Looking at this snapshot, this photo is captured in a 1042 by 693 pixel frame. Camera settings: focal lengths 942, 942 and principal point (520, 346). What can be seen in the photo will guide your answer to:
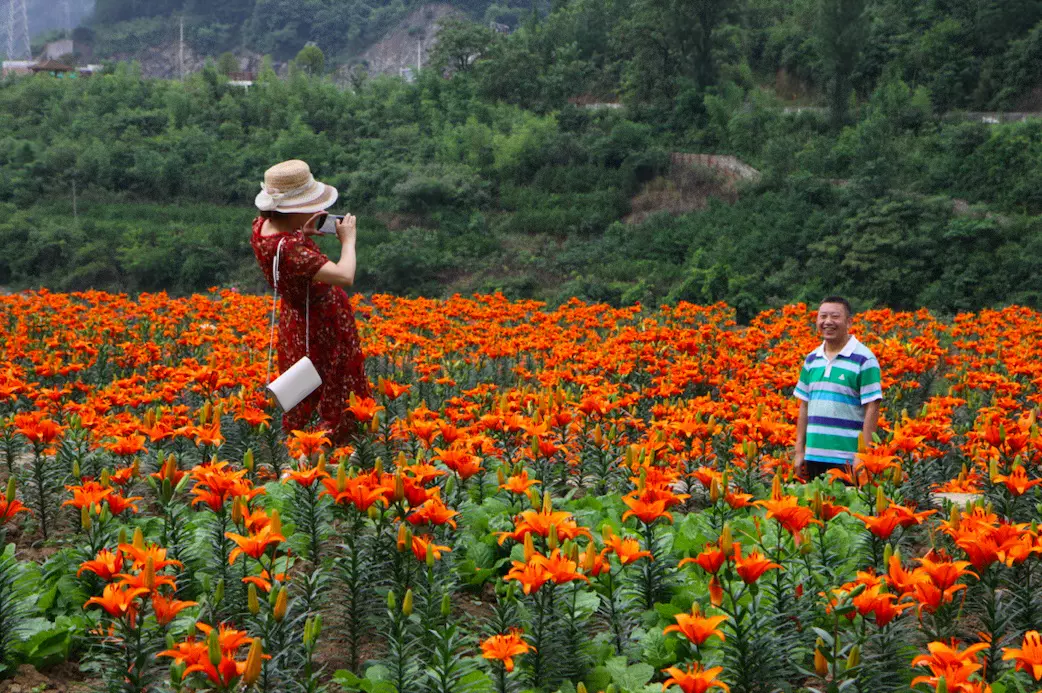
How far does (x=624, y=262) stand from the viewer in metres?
19.6

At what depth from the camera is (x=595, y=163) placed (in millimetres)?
25781

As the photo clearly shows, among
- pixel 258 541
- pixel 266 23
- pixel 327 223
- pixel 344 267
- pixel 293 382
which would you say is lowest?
pixel 266 23

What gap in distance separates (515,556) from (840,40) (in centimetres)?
2603

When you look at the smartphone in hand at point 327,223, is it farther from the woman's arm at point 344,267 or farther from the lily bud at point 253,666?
the lily bud at point 253,666

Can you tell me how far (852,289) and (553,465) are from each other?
13921 millimetres

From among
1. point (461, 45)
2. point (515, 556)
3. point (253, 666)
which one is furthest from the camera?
point (461, 45)

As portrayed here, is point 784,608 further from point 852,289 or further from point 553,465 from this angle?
point 852,289

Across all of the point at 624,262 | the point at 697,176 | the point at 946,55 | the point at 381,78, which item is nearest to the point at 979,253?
the point at 624,262

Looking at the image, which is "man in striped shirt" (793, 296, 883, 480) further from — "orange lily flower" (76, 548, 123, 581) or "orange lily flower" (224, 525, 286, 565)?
"orange lily flower" (76, 548, 123, 581)

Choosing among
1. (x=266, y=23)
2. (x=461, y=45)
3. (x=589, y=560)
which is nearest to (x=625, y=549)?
(x=589, y=560)

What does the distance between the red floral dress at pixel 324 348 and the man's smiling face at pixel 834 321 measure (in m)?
2.36

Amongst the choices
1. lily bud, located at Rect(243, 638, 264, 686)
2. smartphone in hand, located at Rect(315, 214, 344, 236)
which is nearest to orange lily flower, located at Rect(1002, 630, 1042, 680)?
lily bud, located at Rect(243, 638, 264, 686)

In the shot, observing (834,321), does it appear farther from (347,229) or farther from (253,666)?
(253,666)

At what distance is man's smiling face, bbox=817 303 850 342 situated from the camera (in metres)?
4.81
